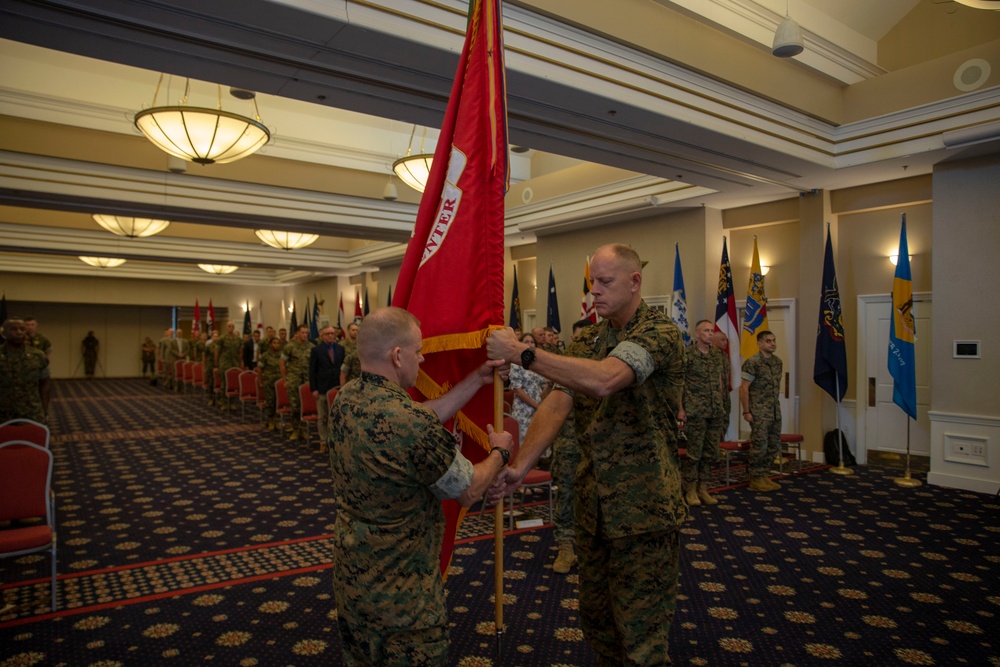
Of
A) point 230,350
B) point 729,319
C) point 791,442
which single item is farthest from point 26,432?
point 230,350

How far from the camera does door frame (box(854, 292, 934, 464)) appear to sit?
8180mm

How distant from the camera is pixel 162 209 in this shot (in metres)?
9.95

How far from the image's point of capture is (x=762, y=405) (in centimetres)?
698

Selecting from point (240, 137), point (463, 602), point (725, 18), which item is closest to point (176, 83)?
point (240, 137)

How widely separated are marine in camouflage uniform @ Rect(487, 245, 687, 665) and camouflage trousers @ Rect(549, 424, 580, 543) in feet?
7.26

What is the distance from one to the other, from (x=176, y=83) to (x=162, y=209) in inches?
92.0

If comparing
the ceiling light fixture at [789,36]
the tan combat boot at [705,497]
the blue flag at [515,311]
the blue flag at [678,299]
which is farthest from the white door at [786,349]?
the blue flag at [515,311]

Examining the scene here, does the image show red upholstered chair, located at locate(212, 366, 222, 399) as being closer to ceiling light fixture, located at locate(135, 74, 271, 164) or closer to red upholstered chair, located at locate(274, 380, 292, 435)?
red upholstered chair, located at locate(274, 380, 292, 435)

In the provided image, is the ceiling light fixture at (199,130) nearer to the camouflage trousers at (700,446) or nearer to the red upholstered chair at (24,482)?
the red upholstered chair at (24,482)

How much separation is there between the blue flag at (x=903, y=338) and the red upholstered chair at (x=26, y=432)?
8156 mm

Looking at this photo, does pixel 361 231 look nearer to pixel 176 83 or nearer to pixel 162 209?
pixel 162 209

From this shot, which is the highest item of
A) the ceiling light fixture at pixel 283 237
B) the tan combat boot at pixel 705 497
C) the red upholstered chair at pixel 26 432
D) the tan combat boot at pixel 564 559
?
the ceiling light fixture at pixel 283 237

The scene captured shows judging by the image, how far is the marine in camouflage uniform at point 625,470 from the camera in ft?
6.67

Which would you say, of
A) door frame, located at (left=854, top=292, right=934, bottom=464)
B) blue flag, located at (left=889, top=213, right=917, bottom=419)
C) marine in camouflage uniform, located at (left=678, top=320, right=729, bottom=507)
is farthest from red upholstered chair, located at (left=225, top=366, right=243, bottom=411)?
blue flag, located at (left=889, top=213, right=917, bottom=419)
